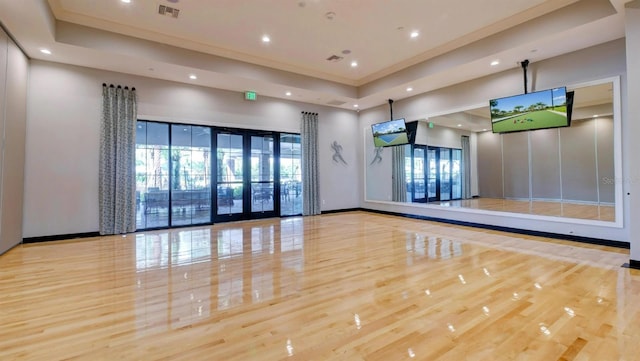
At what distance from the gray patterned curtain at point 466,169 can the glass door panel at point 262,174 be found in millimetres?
5396

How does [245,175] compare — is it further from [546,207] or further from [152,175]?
[546,207]

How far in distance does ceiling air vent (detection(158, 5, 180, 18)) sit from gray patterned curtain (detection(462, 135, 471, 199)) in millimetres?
7251

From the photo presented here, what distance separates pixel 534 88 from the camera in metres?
6.03

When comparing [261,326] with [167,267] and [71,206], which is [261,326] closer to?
[167,267]

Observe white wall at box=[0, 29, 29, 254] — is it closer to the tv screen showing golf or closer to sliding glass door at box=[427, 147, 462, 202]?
the tv screen showing golf

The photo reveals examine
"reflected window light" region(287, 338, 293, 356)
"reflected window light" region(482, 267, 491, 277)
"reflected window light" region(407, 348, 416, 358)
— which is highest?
"reflected window light" region(482, 267, 491, 277)

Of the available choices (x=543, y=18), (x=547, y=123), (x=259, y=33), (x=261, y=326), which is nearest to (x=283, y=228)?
(x=259, y=33)

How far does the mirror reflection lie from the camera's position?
573 cm

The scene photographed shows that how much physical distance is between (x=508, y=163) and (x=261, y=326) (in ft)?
23.7

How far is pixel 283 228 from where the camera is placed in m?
7.24

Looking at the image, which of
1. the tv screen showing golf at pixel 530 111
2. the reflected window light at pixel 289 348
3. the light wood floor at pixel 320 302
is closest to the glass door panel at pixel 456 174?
the tv screen showing golf at pixel 530 111

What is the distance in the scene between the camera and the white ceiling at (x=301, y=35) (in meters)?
4.77

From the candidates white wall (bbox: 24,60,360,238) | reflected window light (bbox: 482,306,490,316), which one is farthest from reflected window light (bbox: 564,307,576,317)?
white wall (bbox: 24,60,360,238)

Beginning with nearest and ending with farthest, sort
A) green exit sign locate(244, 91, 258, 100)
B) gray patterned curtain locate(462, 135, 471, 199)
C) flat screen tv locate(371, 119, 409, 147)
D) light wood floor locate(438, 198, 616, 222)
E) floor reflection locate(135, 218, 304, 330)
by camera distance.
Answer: floor reflection locate(135, 218, 304, 330)
light wood floor locate(438, 198, 616, 222)
green exit sign locate(244, 91, 258, 100)
gray patterned curtain locate(462, 135, 471, 199)
flat screen tv locate(371, 119, 409, 147)
